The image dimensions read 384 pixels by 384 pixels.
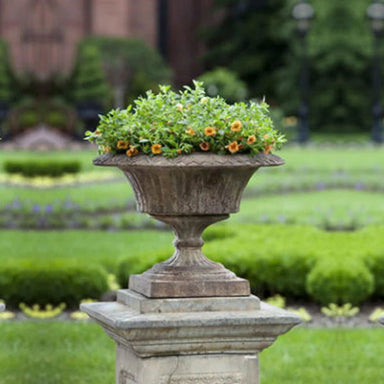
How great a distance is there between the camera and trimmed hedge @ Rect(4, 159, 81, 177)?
57.5 feet

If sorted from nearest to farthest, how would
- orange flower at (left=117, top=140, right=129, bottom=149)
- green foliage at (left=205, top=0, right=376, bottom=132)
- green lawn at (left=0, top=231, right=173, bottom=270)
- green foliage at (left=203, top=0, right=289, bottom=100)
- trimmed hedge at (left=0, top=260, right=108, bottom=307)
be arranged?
orange flower at (left=117, top=140, right=129, bottom=149) < trimmed hedge at (left=0, top=260, right=108, bottom=307) < green lawn at (left=0, top=231, right=173, bottom=270) < green foliage at (left=205, top=0, right=376, bottom=132) < green foliage at (left=203, top=0, right=289, bottom=100)

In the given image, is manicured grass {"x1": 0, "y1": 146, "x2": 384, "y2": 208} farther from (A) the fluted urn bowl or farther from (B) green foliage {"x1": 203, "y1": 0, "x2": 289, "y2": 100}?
(B) green foliage {"x1": 203, "y1": 0, "x2": 289, "y2": 100}

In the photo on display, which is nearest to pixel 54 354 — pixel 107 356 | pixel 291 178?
pixel 107 356

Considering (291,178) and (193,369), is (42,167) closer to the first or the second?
(291,178)

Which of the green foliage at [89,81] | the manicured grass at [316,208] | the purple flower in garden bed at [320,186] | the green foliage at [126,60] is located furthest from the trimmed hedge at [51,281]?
the green foliage at [126,60]

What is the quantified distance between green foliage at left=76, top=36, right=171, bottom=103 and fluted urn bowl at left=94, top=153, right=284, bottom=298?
38.6 metres

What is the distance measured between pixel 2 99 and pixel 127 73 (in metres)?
7.70

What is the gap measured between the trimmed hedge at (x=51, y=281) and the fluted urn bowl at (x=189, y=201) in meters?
3.45

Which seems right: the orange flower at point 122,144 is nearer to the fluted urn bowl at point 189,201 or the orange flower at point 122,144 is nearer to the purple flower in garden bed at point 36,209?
the fluted urn bowl at point 189,201

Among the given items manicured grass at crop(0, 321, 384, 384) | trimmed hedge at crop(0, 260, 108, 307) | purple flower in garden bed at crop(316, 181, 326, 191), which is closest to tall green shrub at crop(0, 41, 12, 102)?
purple flower in garden bed at crop(316, 181, 326, 191)

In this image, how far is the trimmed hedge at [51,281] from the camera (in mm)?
8344

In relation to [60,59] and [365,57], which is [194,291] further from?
[60,59]

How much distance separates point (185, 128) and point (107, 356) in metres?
2.63

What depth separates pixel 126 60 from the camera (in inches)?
1740
